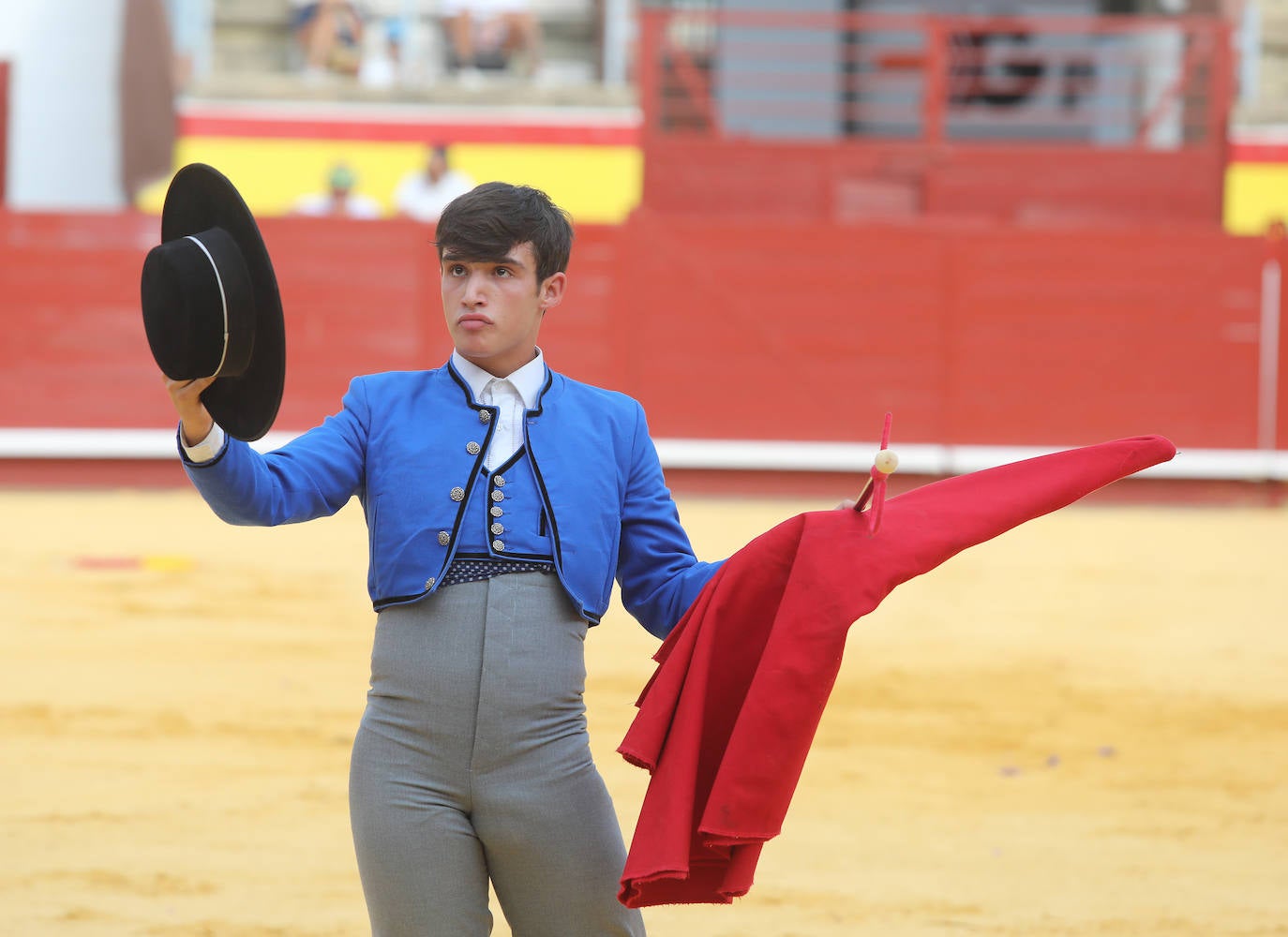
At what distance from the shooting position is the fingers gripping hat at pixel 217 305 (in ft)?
5.60

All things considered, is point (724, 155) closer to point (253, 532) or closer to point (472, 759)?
point (253, 532)

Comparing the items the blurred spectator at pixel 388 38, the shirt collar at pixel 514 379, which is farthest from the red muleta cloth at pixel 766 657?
the blurred spectator at pixel 388 38

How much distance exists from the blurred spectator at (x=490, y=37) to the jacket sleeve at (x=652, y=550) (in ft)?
41.4


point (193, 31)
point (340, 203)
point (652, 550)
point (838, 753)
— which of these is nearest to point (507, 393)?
point (652, 550)

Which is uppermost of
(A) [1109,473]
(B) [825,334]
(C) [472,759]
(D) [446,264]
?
(D) [446,264]

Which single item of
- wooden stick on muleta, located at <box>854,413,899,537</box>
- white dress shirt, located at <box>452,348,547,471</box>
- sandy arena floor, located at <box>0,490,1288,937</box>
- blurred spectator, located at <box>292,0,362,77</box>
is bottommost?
sandy arena floor, located at <box>0,490,1288,937</box>

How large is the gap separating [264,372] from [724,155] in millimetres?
10247

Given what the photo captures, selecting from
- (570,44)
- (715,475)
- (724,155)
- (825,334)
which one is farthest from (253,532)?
(570,44)

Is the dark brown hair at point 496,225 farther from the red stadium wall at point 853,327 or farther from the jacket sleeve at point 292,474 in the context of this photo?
the red stadium wall at point 853,327

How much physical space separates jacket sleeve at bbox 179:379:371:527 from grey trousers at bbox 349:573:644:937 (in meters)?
0.15

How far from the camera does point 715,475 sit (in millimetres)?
10273

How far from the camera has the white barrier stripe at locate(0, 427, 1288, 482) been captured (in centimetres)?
1009

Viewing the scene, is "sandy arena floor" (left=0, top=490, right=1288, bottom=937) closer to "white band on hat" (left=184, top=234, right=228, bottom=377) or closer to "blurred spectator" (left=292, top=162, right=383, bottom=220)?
"white band on hat" (left=184, top=234, right=228, bottom=377)

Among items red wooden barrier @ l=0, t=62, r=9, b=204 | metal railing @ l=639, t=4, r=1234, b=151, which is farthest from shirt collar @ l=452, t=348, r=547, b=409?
red wooden barrier @ l=0, t=62, r=9, b=204
